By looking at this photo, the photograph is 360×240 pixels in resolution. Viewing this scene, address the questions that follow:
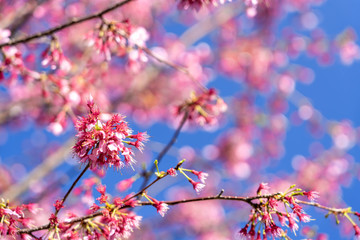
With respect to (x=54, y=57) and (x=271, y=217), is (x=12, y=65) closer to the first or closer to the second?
(x=54, y=57)

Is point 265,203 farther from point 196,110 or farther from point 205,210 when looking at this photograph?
point 205,210

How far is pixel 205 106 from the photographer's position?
3330mm

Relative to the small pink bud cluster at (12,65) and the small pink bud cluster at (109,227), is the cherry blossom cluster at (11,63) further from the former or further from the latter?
the small pink bud cluster at (109,227)

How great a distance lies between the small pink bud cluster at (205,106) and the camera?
10.8 ft

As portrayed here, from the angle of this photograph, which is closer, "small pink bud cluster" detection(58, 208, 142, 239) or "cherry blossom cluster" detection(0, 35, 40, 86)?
"small pink bud cluster" detection(58, 208, 142, 239)

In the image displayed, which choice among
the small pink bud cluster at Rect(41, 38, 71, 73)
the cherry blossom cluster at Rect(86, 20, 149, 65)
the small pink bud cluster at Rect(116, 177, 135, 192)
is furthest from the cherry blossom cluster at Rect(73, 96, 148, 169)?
the small pink bud cluster at Rect(41, 38, 71, 73)

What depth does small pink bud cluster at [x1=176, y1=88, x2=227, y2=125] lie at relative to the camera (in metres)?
3.30

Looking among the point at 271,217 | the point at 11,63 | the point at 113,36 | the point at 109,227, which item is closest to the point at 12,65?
the point at 11,63

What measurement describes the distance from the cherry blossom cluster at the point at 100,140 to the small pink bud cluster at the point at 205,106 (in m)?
1.44

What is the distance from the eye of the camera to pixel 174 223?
Result: 362 inches

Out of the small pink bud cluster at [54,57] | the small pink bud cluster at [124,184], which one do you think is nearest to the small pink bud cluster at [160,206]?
the small pink bud cluster at [124,184]

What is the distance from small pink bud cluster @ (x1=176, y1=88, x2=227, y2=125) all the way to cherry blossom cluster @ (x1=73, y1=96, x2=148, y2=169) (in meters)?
→ 1.44

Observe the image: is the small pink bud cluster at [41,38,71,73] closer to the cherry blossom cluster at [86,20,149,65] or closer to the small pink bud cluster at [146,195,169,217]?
the cherry blossom cluster at [86,20,149,65]

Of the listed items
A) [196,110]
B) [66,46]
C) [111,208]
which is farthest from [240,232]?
[66,46]
